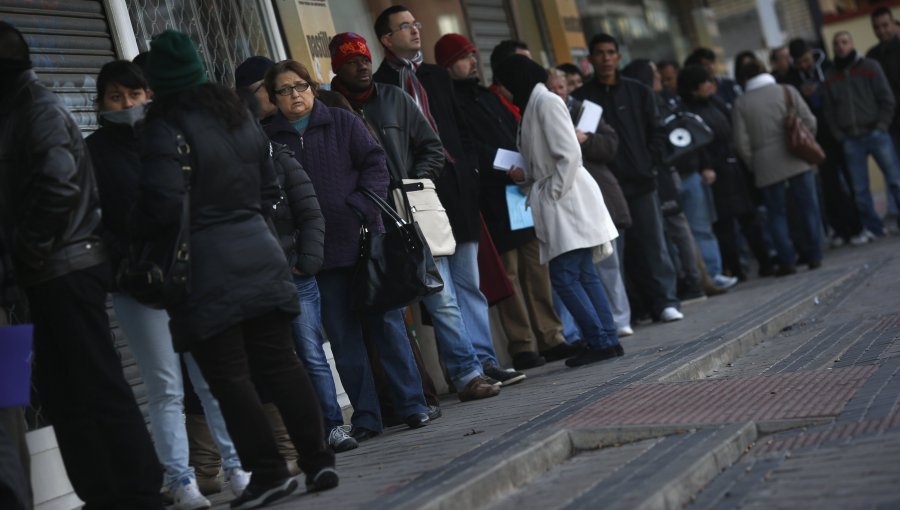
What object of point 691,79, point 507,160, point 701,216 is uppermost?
point 691,79

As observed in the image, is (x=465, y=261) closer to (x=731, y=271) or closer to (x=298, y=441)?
(x=298, y=441)

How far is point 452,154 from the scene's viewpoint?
8.95 meters

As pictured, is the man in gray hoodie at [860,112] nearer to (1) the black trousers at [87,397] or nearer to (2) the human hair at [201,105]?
(2) the human hair at [201,105]

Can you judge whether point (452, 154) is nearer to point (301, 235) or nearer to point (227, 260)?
point (301, 235)

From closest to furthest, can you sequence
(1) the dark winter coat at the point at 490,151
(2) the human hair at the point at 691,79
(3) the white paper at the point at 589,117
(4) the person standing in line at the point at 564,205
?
(4) the person standing in line at the point at 564,205
(1) the dark winter coat at the point at 490,151
(3) the white paper at the point at 589,117
(2) the human hair at the point at 691,79

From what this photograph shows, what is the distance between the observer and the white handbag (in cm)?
796

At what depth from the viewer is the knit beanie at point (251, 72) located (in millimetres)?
7727

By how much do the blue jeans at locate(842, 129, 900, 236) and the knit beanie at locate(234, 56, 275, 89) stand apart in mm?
8863

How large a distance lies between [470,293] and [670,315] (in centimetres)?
321

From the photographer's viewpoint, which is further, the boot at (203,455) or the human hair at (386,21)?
the human hair at (386,21)

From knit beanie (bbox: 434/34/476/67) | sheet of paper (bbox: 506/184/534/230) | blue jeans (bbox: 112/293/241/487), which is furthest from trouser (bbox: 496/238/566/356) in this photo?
blue jeans (bbox: 112/293/241/487)

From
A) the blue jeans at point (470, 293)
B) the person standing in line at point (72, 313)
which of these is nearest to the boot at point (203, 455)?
the person standing in line at point (72, 313)

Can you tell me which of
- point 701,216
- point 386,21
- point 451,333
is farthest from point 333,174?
point 701,216

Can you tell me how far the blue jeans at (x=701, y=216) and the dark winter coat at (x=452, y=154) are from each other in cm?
426
